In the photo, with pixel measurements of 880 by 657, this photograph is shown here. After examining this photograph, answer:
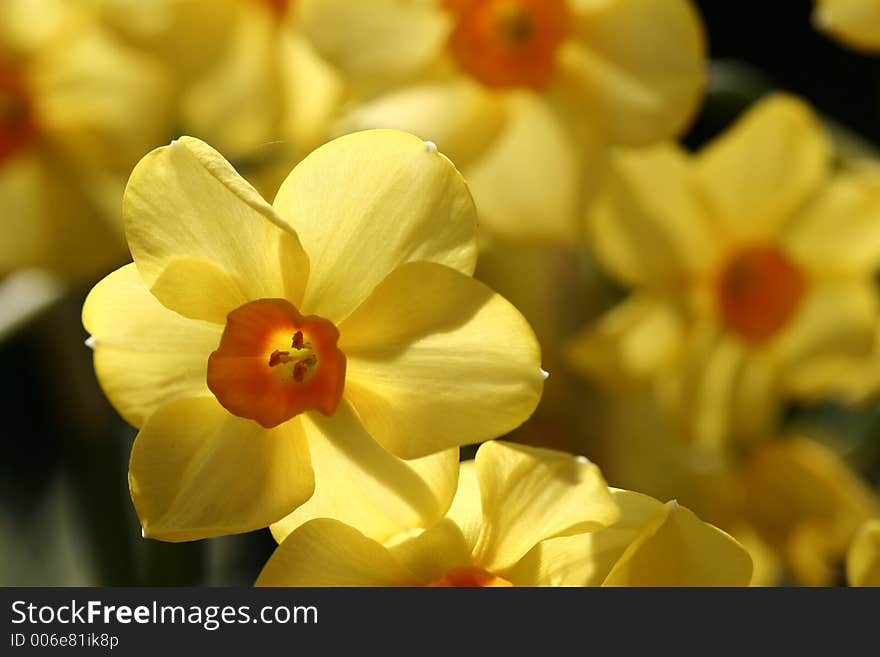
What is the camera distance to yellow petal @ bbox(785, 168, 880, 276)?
36.0 inches

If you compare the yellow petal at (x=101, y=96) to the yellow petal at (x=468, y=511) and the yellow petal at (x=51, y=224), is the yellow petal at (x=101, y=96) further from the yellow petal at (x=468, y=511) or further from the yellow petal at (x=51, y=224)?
the yellow petal at (x=468, y=511)

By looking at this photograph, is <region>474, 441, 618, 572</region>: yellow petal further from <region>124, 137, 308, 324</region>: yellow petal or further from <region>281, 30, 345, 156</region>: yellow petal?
<region>281, 30, 345, 156</region>: yellow petal

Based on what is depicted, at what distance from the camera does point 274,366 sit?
486 millimetres

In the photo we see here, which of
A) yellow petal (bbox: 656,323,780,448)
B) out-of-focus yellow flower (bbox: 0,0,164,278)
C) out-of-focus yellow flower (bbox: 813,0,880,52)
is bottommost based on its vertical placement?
yellow petal (bbox: 656,323,780,448)

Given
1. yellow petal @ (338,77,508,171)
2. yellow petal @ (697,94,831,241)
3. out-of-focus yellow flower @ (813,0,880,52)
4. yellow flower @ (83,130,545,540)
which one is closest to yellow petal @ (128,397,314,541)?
yellow flower @ (83,130,545,540)

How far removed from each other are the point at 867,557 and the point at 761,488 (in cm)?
50

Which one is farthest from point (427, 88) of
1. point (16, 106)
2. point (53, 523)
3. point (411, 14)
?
point (53, 523)

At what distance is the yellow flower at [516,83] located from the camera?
2.49 feet

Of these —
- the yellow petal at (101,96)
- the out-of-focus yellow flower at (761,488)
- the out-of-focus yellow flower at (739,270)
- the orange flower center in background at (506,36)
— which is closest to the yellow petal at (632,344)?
the out-of-focus yellow flower at (739,270)

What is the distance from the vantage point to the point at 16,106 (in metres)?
0.89

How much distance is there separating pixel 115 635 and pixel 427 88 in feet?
1.33

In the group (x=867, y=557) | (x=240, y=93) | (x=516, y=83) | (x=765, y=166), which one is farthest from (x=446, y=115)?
(x=867, y=557)

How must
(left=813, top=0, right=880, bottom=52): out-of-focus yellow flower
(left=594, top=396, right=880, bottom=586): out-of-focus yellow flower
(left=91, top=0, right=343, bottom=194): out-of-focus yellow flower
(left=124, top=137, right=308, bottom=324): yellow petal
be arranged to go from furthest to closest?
(left=594, top=396, right=880, bottom=586): out-of-focus yellow flower → (left=91, top=0, right=343, bottom=194): out-of-focus yellow flower → (left=813, top=0, right=880, bottom=52): out-of-focus yellow flower → (left=124, top=137, right=308, bottom=324): yellow petal

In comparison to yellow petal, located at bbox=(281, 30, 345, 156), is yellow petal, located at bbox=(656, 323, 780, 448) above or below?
below
